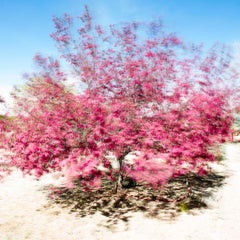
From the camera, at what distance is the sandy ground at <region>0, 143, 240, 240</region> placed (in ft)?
24.6

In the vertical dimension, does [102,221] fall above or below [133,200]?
below

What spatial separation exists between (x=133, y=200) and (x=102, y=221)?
2.24m

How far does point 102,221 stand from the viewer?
8469 mm

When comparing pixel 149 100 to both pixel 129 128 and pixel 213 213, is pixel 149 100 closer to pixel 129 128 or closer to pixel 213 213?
pixel 129 128

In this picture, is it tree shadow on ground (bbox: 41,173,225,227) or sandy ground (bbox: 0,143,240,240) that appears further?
tree shadow on ground (bbox: 41,173,225,227)

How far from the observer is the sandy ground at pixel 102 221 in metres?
7.49

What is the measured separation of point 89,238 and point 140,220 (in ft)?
6.36

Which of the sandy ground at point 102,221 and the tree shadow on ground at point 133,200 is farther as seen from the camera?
the tree shadow on ground at point 133,200

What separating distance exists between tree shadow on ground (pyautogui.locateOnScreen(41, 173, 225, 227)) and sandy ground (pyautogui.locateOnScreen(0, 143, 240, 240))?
→ 15.6 inches

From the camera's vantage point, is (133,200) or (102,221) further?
(133,200)

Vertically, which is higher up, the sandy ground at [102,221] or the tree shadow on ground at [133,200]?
the tree shadow on ground at [133,200]

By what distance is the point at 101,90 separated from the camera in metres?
9.66

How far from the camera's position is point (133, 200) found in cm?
1041

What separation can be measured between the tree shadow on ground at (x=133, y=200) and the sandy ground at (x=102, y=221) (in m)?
0.40
